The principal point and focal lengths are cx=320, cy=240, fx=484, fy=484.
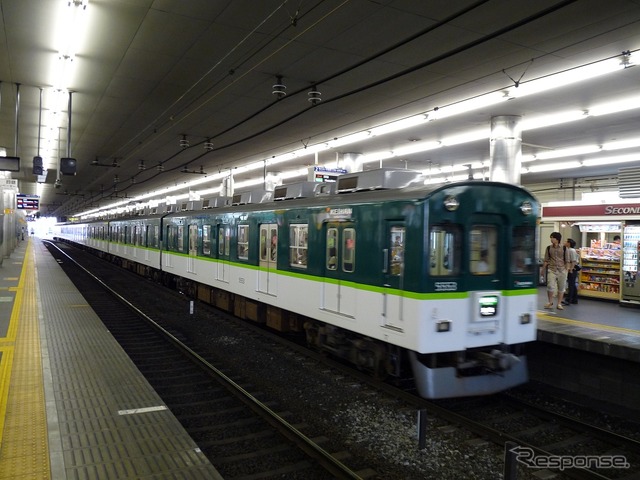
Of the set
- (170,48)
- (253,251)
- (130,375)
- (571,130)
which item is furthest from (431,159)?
(130,375)

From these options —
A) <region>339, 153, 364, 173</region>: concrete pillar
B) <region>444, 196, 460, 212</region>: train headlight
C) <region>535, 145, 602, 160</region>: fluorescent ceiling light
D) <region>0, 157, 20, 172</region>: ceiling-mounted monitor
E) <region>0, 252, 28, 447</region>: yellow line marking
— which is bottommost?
<region>0, 252, 28, 447</region>: yellow line marking

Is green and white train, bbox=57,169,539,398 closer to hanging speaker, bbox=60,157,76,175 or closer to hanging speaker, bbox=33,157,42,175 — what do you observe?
hanging speaker, bbox=60,157,76,175

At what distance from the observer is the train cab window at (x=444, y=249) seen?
5758 millimetres

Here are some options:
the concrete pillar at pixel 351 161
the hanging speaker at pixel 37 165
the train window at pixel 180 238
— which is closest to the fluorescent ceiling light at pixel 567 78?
the concrete pillar at pixel 351 161

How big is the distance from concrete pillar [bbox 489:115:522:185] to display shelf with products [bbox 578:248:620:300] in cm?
312

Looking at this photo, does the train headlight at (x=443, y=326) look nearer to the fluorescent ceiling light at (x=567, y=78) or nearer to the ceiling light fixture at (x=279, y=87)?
the fluorescent ceiling light at (x=567, y=78)

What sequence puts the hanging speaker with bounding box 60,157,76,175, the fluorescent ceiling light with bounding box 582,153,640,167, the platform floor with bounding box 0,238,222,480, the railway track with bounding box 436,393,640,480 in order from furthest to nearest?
the fluorescent ceiling light with bounding box 582,153,640,167 < the hanging speaker with bounding box 60,157,76,175 < the railway track with bounding box 436,393,640,480 < the platform floor with bounding box 0,238,222,480

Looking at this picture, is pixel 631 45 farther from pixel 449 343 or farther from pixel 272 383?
pixel 272 383

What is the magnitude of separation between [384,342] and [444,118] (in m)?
7.83

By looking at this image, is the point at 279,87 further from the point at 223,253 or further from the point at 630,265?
the point at 630,265

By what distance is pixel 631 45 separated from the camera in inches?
311

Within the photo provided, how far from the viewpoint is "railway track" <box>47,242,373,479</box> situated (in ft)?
15.0

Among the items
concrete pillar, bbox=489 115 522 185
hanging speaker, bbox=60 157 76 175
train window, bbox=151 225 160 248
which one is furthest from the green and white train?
train window, bbox=151 225 160 248

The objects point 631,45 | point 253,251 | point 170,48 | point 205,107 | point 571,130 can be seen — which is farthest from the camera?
point 571,130
